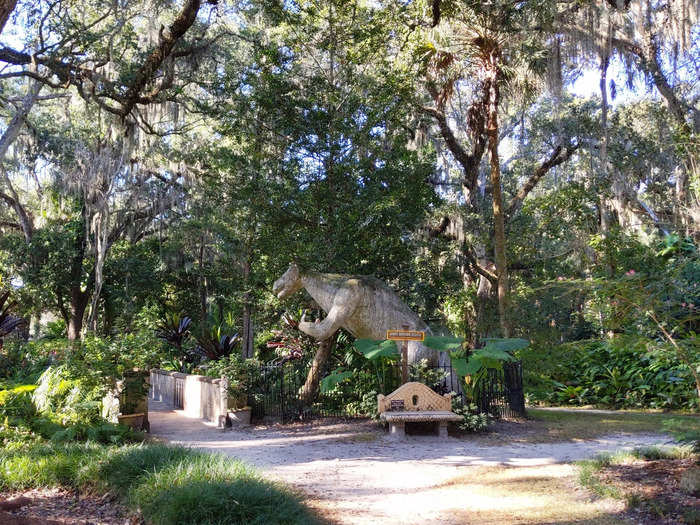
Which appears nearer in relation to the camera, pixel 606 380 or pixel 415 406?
pixel 415 406

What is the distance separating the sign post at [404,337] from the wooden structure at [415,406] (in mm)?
270

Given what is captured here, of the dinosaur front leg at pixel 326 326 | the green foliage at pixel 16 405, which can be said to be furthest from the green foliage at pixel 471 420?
the green foliage at pixel 16 405

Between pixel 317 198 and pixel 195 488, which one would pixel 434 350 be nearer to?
pixel 317 198

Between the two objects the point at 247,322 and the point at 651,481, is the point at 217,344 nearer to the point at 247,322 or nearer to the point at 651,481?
the point at 247,322

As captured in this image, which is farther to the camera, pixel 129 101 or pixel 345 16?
pixel 129 101

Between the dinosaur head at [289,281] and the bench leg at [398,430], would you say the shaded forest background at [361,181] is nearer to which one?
the dinosaur head at [289,281]

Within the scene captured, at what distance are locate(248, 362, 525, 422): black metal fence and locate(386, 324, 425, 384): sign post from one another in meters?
0.60

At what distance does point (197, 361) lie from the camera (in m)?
16.9

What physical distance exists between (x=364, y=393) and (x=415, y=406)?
1518 millimetres

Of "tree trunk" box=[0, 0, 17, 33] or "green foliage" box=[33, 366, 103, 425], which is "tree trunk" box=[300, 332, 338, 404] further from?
"tree trunk" box=[0, 0, 17, 33]

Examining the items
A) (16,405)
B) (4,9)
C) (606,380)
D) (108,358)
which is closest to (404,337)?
(108,358)

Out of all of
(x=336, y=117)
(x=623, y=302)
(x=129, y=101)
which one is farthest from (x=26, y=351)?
(x=623, y=302)

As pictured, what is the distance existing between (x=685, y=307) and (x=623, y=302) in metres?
0.67

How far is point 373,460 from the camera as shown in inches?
278
